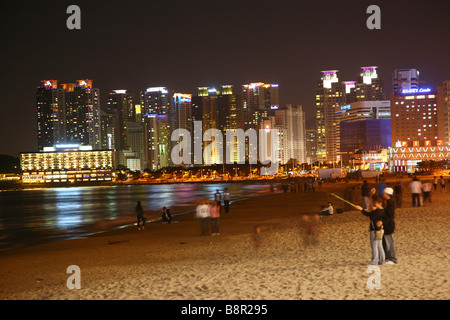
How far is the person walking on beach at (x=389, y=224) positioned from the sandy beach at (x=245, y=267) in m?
0.26

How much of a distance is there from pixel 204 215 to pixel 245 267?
635 centimetres

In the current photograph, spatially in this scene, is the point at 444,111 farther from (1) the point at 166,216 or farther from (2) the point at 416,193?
(1) the point at 166,216

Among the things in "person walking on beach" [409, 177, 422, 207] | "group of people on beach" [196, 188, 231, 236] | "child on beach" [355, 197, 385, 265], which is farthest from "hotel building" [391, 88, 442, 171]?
"child on beach" [355, 197, 385, 265]

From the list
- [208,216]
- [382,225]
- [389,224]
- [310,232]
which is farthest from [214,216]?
[389,224]

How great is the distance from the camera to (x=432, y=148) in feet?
448

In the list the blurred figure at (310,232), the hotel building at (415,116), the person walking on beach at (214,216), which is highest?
the hotel building at (415,116)

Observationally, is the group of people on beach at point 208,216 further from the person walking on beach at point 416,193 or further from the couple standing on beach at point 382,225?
the person walking on beach at point 416,193

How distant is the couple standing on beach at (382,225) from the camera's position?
922cm

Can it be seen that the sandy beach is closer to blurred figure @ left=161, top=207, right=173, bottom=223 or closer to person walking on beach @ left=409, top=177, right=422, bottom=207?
person walking on beach @ left=409, top=177, right=422, bottom=207

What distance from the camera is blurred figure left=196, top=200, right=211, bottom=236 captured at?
16500 mm

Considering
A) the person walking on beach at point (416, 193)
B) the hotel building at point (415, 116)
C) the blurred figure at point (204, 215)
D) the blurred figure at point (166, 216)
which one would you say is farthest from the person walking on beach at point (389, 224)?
the hotel building at point (415, 116)

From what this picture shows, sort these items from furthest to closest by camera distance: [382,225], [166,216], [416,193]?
[166,216], [416,193], [382,225]

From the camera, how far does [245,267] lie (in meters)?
10.6
